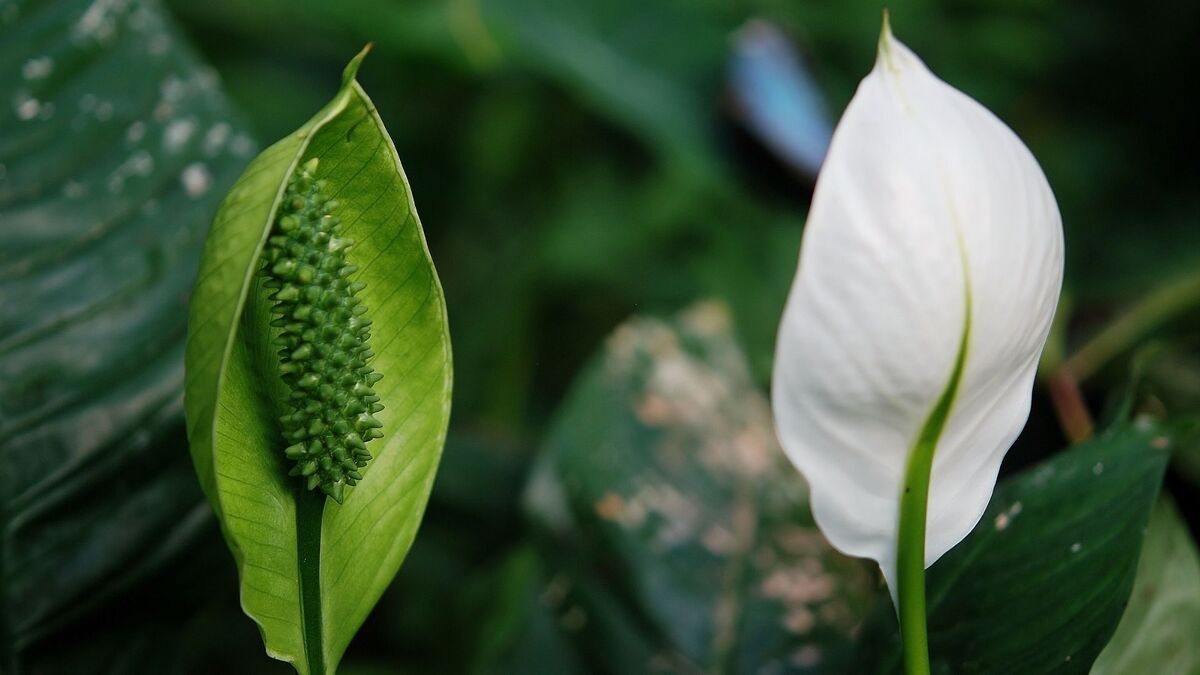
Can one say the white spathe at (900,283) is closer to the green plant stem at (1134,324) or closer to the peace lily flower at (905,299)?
the peace lily flower at (905,299)

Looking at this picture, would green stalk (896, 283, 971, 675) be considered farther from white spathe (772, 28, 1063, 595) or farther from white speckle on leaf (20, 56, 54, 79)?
white speckle on leaf (20, 56, 54, 79)

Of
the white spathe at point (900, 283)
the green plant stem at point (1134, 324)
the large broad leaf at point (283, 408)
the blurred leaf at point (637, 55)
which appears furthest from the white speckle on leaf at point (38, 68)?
the green plant stem at point (1134, 324)

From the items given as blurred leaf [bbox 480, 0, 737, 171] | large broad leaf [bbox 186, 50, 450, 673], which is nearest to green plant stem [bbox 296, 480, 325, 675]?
large broad leaf [bbox 186, 50, 450, 673]

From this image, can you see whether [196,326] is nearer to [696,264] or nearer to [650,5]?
[650,5]

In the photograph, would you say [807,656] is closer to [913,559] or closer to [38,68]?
[913,559]

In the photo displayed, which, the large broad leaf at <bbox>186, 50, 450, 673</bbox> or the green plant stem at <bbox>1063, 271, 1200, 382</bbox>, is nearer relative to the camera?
the large broad leaf at <bbox>186, 50, 450, 673</bbox>

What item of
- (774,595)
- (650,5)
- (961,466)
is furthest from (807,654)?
(650,5)
